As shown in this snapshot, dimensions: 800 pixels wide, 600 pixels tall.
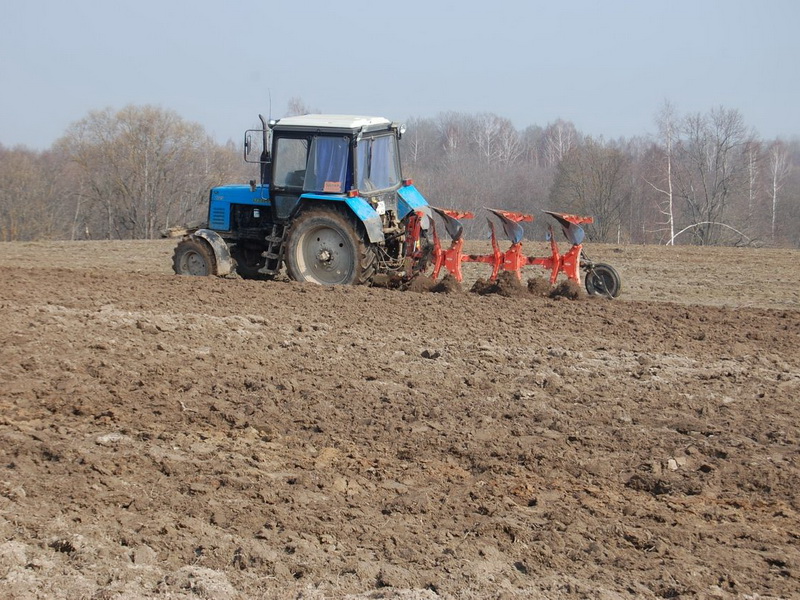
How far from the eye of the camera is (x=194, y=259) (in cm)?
1145

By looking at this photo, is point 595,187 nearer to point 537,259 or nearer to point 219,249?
point 537,259

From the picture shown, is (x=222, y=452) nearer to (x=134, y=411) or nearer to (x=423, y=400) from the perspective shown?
(x=134, y=411)

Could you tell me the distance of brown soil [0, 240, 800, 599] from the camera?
12.9 feet

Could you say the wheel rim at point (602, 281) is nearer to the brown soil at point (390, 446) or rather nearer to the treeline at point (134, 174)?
the brown soil at point (390, 446)

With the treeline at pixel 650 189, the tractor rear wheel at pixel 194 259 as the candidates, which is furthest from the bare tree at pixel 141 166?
the tractor rear wheel at pixel 194 259

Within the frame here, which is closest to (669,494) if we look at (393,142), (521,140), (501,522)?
(501,522)

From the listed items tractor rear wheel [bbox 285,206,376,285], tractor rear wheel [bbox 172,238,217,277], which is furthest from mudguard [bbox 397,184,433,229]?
tractor rear wheel [bbox 172,238,217,277]

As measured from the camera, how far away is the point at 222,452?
5.38 m

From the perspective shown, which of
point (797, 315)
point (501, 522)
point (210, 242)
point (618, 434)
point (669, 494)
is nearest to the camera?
point (501, 522)

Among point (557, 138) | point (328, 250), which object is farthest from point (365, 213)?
point (557, 138)

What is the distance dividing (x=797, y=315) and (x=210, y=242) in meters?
6.98

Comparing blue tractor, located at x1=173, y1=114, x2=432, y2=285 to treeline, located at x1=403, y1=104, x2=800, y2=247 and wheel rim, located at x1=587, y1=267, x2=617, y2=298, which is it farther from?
treeline, located at x1=403, y1=104, x2=800, y2=247

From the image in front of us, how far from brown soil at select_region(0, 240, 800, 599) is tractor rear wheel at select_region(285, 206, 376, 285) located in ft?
2.95

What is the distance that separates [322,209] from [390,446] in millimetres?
5558
